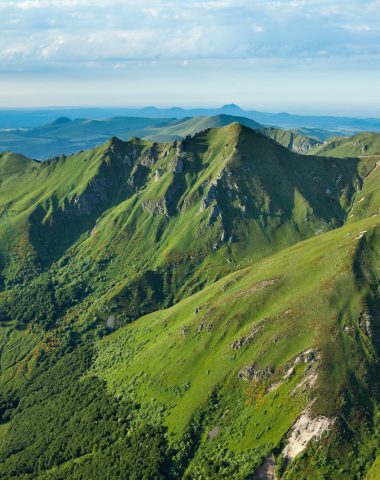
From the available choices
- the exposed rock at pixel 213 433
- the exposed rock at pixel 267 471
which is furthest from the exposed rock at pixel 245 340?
the exposed rock at pixel 267 471

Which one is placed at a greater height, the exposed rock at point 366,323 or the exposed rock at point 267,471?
Result: the exposed rock at point 366,323

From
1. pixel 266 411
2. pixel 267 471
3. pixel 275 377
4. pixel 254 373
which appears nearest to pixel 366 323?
pixel 275 377

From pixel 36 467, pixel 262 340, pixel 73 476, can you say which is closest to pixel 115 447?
pixel 73 476

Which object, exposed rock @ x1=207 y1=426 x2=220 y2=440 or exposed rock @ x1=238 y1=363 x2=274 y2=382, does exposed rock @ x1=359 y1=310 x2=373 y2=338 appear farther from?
exposed rock @ x1=207 y1=426 x2=220 y2=440

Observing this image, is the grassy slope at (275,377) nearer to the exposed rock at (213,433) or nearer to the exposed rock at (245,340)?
the exposed rock at (213,433)

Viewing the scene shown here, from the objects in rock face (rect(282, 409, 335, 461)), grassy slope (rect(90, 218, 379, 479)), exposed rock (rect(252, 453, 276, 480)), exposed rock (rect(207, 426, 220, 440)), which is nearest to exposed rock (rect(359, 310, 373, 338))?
grassy slope (rect(90, 218, 379, 479))

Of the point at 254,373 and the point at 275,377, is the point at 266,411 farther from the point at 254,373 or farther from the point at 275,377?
the point at 254,373

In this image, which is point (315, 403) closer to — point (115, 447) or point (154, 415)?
point (154, 415)

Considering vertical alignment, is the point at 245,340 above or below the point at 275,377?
above

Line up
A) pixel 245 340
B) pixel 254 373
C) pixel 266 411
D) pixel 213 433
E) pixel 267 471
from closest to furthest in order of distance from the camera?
pixel 267 471 → pixel 266 411 → pixel 213 433 → pixel 254 373 → pixel 245 340
